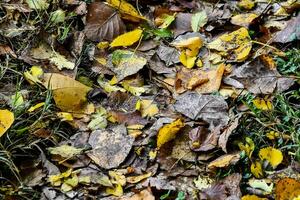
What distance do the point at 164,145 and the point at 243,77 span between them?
0.55 m

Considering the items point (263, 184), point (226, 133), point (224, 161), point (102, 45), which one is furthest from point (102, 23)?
point (263, 184)

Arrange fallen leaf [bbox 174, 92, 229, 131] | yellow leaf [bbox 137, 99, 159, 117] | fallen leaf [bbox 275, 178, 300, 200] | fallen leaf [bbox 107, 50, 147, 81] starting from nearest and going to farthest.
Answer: fallen leaf [bbox 275, 178, 300, 200]
fallen leaf [bbox 174, 92, 229, 131]
yellow leaf [bbox 137, 99, 159, 117]
fallen leaf [bbox 107, 50, 147, 81]

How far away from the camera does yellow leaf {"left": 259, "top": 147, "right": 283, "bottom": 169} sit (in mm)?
2043

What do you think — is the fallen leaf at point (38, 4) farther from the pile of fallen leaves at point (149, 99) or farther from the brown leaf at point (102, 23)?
the brown leaf at point (102, 23)

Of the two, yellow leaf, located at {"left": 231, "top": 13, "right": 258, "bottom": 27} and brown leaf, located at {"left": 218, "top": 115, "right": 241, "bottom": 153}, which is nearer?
brown leaf, located at {"left": 218, "top": 115, "right": 241, "bottom": 153}

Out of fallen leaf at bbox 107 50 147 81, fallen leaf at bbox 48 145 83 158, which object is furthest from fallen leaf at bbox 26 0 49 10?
fallen leaf at bbox 48 145 83 158

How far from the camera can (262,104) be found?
89.7 inches

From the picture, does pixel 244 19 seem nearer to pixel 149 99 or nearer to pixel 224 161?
pixel 149 99

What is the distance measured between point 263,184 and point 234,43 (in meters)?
0.90

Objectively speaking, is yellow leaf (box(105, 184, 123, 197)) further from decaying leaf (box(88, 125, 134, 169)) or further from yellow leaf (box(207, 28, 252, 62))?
yellow leaf (box(207, 28, 252, 62))

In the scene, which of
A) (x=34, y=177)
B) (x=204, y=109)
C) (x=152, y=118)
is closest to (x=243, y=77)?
(x=204, y=109)

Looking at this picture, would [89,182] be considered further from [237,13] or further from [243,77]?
[237,13]

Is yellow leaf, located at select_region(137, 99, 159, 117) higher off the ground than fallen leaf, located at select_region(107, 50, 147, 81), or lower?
lower

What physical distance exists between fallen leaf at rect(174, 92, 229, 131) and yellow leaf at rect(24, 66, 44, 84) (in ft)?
2.09
